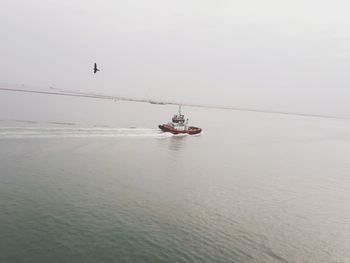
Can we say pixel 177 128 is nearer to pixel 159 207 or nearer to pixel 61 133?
pixel 61 133

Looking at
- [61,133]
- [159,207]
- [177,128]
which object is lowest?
[159,207]

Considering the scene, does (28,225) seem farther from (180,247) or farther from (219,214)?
(219,214)

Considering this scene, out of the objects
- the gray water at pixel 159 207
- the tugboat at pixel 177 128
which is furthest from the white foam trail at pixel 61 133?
the tugboat at pixel 177 128

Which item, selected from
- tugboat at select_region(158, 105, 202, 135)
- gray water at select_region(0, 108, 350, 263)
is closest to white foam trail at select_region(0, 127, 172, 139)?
gray water at select_region(0, 108, 350, 263)

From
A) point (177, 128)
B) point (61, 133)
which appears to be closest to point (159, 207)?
point (61, 133)

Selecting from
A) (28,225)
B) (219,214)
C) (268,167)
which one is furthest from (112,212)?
(268,167)

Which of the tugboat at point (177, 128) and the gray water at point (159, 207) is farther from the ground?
the tugboat at point (177, 128)

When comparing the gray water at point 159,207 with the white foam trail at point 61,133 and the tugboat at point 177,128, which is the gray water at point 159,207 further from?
the tugboat at point 177,128

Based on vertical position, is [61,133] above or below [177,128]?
below

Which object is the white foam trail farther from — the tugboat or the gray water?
the tugboat
